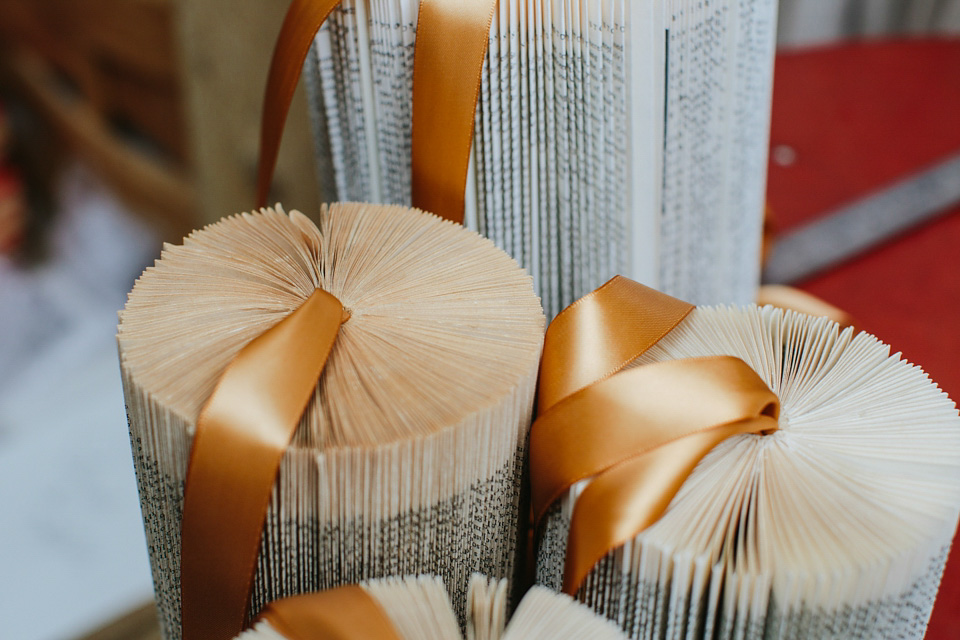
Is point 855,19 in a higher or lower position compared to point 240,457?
higher

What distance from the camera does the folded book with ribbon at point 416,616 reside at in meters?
0.24

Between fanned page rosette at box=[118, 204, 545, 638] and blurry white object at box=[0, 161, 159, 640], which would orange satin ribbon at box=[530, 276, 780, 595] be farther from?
blurry white object at box=[0, 161, 159, 640]

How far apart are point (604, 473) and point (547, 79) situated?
0.17m

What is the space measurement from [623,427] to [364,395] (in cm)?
8

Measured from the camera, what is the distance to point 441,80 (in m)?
0.35

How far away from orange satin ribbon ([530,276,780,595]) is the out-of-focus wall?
1.36 m

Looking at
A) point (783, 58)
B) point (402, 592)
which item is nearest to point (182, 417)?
point (402, 592)

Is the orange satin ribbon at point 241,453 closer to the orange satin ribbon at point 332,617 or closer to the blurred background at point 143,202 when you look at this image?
the orange satin ribbon at point 332,617

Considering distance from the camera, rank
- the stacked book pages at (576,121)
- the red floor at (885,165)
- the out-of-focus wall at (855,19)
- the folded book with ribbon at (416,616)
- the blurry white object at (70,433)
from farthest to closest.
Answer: the out-of-focus wall at (855,19)
the blurry white object at (70,433)
the red floor at (885,165)
the stacked book pages at (576,121)
the folded book with ribbon at (416,616)

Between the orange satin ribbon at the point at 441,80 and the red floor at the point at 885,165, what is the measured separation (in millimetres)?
290

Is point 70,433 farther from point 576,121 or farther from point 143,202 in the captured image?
point 576,121

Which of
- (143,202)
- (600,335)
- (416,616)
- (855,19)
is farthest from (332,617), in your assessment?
(855,19)

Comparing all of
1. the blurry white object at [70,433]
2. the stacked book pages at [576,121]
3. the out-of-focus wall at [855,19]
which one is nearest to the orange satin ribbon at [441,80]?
the stacked book pages at [576,121]

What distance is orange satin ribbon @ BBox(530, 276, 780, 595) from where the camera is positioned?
261mm
